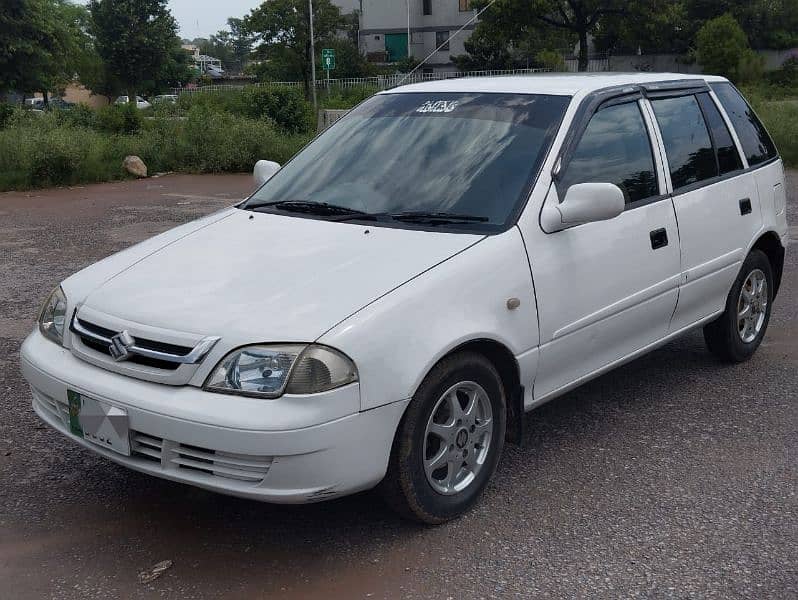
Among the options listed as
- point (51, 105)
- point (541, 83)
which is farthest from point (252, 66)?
point (541, 83)

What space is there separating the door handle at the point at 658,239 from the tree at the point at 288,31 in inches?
2174

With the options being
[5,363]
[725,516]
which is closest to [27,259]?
[5,363]

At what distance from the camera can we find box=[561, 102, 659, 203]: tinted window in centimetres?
452

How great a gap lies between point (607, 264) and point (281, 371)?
1.83 metres

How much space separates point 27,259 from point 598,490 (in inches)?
291

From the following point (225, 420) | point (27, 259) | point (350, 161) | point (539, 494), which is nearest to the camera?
point (225, 420)

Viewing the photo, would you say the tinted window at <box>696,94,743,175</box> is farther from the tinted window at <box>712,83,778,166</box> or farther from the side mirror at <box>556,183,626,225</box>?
the side mirror at <box>556,183,626,225</box>

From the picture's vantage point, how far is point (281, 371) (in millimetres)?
3309

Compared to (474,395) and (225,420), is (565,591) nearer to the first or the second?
(474,395)

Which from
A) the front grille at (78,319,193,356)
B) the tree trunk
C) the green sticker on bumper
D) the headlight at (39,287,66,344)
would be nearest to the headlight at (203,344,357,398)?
the front grille at (78,319,193,356)

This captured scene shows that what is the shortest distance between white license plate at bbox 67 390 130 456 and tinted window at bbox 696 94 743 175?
12.2ft

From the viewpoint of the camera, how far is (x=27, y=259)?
9.79 metres

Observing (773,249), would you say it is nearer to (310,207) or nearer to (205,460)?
(310,207)

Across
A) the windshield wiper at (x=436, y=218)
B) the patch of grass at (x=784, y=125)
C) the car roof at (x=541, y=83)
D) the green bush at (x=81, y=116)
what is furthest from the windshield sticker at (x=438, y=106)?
the green bush at (x=81, y=116)
